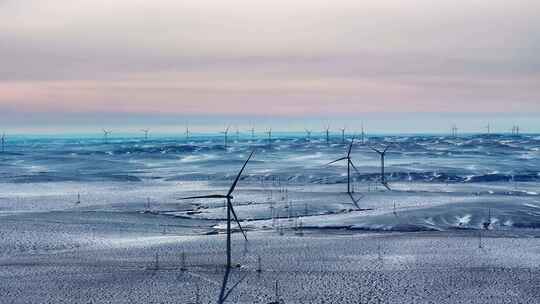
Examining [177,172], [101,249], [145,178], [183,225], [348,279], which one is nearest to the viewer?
[348,279]

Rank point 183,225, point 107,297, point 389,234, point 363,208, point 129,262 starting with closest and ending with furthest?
point 107,297, point 129,262, point 389,234, point 183,225, point 363,208

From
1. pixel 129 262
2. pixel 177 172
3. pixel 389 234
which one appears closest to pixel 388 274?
pixel 389 234

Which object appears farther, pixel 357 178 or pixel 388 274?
pixel 357 178

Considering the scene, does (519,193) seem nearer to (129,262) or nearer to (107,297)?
(129,262)

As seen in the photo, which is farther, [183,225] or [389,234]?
[183,225]

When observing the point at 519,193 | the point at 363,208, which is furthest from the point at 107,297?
the point at 519,193

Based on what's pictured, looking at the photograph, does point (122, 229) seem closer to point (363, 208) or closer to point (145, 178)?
point (363, 208)
